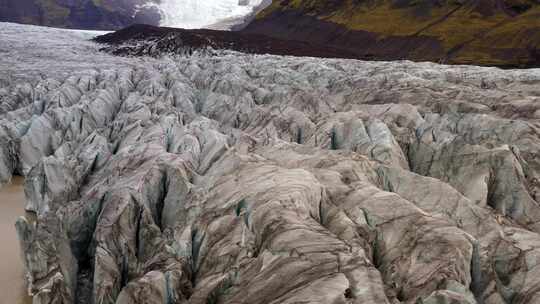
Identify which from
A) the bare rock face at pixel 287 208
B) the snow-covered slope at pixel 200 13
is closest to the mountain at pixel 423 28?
the snow-covered slope at pixel 200 13

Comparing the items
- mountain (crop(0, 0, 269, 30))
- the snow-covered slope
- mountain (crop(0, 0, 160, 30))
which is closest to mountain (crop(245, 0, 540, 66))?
mountain (crop(0, 0, 269, 30))

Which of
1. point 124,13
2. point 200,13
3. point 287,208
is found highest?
point 200,13

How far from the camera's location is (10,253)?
12672 mm

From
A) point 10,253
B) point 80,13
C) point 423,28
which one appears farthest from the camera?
point 80,13

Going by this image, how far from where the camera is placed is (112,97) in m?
26.9

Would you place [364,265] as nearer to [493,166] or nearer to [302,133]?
[493,166]

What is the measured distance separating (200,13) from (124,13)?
78.0 ft

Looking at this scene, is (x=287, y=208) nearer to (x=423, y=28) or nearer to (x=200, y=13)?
(x=423, y=28)

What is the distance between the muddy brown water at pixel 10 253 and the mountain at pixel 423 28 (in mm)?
52484

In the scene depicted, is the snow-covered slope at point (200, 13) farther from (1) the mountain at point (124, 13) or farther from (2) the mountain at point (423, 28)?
(2) the mountain at point (423, 28)

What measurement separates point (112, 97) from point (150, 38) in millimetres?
44503

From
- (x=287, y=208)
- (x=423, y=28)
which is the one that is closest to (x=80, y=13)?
(x=423, y=28)

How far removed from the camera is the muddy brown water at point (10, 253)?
35.1 feet

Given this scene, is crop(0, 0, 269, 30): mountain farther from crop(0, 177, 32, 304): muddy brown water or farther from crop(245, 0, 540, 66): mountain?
crop(0, 177, 32, 304): muddy brown water
